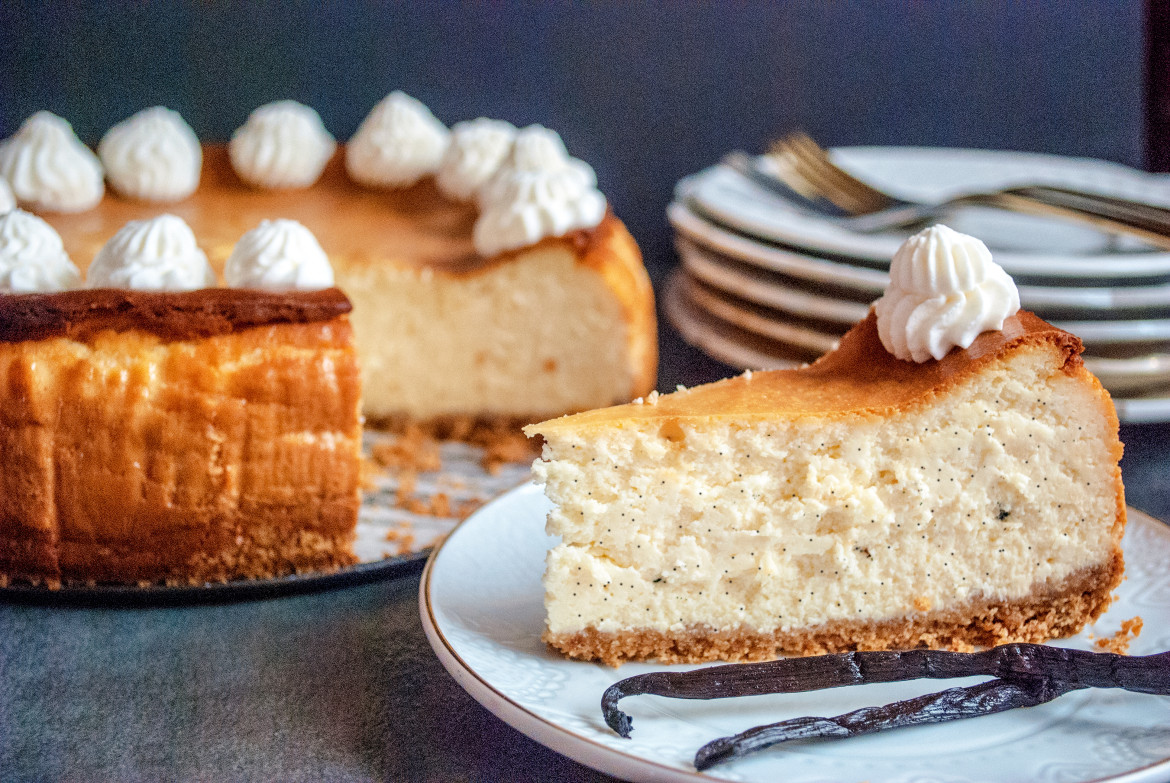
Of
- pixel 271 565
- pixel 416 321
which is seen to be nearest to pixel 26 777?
pixel 271 565

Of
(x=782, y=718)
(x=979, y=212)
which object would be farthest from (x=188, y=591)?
(x=979, y=212)

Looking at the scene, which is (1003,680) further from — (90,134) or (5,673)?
(90,134)

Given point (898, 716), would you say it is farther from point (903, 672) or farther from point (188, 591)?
point (188, 591)

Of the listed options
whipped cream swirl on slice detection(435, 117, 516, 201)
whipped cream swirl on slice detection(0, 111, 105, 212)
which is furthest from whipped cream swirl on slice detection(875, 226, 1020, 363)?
whipped cream swirl on slice detection(0, 111, 105, 212)

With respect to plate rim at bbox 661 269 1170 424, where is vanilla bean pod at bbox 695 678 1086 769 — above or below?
below

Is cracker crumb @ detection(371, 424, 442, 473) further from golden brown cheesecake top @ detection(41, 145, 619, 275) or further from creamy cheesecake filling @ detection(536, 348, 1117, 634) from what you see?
creamy cheesecake filling @ detection(536, 348, 1117, 634)

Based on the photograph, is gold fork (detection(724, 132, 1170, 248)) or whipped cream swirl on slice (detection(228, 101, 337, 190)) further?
whipped cream swirl on slice (detection(228, 101, 337, 190))
